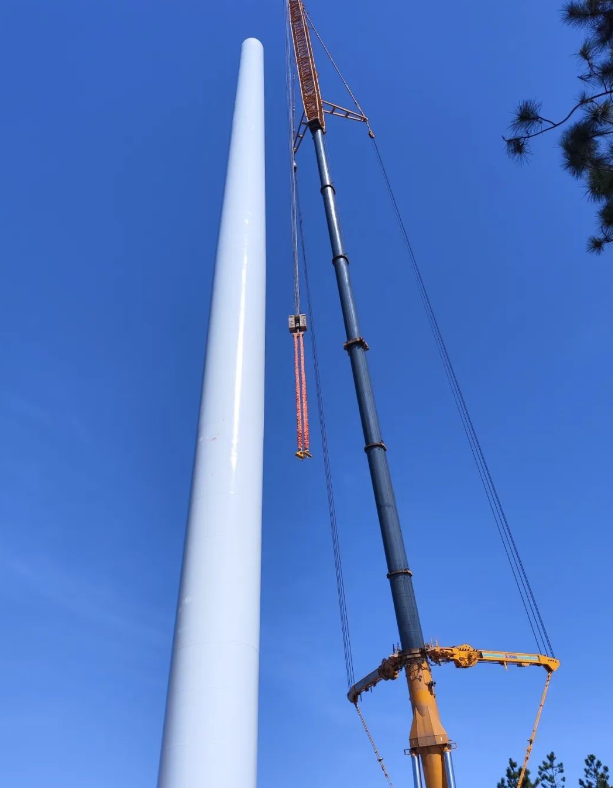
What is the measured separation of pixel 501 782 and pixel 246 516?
4676cm

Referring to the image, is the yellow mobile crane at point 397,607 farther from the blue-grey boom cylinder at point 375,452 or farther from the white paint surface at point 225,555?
the white paint surface at point 225,555

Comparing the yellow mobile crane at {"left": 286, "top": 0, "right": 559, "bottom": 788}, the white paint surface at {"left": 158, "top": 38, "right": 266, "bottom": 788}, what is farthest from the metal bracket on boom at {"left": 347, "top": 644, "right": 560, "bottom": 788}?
the white paint surface at {"left": 158, "top": 38, "right": 266, "bottom": 788}

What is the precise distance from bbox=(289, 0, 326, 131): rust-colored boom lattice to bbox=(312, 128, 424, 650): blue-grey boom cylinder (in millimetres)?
4524

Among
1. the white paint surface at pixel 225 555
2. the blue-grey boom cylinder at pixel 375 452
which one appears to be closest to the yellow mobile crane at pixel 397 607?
the blue-grey boom cylinder at pixel 375 452

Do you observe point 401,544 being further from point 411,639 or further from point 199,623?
point 199,623

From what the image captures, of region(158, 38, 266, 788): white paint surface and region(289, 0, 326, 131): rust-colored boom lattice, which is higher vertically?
region(289, 0, 326, 131): rust-colored boom lattice

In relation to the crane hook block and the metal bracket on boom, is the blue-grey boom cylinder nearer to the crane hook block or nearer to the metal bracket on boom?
the metal bracket on boom

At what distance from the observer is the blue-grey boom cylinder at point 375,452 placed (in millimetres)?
20859

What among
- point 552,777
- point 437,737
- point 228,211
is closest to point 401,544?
point 437,737

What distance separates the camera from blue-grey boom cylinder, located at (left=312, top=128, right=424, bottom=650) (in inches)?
821

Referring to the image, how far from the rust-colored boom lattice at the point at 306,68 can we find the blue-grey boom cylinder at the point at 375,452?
4.52 m

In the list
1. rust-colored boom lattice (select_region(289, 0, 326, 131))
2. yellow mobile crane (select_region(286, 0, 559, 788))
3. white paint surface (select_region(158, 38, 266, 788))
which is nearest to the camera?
white paint surface (select_region(158, 38, 266, 788))

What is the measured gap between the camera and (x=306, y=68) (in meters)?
37.1

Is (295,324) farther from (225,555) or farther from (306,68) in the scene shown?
(306,68)
